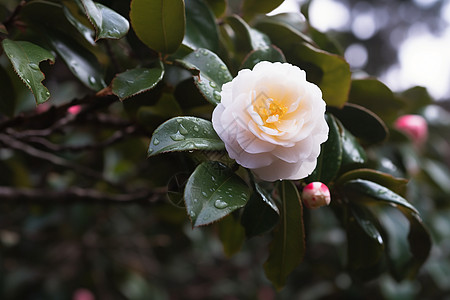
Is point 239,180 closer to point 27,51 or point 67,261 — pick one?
point 27,51

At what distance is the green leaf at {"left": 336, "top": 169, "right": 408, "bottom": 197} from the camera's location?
2.26ft

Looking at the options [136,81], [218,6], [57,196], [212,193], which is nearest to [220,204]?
[212,193]

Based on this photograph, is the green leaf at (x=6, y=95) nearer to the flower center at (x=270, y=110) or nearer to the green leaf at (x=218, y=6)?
the green leaf at (x=218, y=6)

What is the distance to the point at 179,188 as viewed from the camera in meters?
0.59

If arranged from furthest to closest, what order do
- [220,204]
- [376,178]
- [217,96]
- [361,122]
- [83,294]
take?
[83,294]
[361,122]
[376,178]
[217,96]
[220,204]

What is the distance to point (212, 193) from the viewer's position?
50 centimetres

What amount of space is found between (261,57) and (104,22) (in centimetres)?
25

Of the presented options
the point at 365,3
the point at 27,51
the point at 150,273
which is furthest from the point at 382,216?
the point at 365,3

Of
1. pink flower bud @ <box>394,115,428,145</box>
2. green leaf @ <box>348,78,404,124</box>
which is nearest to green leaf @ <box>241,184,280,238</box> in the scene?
green leaf @ <box>348,78,404,124</box>

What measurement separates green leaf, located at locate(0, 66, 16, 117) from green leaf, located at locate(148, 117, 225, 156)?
0.48 m

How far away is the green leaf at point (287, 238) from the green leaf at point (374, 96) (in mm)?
404

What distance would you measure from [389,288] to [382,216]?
55 centimetres

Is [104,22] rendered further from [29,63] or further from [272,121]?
[272,121]

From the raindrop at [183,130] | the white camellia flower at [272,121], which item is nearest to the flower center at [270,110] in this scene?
the white camellia flower at [272,121]
